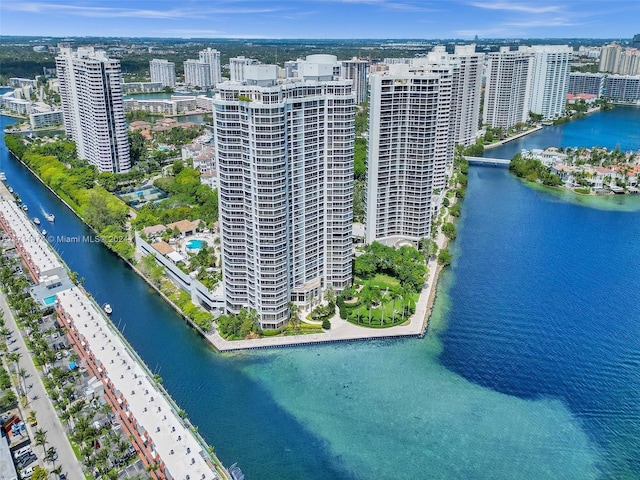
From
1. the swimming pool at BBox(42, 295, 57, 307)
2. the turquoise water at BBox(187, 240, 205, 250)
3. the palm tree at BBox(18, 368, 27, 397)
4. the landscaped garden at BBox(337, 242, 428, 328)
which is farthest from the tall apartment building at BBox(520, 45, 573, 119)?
the palm tree at BBox(18, 368, 27, 397)

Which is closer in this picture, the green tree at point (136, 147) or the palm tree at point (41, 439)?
the palm tree at point (41, 439)

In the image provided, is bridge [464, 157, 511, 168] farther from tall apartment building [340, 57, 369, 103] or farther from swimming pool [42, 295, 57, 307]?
swimming pool [42, 295, 57, 307]

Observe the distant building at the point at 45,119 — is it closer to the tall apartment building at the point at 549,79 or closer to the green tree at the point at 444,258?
the green tree at the point at 444,258

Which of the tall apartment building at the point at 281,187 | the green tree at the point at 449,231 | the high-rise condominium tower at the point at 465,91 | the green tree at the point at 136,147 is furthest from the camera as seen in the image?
the green tree at the point at 136,147

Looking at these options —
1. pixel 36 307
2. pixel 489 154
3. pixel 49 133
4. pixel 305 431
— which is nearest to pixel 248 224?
pixel 305 431

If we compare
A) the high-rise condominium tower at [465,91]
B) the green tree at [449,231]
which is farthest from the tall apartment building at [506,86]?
the green tree at [449,231]

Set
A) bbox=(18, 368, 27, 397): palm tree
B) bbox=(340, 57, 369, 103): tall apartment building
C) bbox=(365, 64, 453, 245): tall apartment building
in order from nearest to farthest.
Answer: bbox=(18, 368, 27, 397): palm tree < bbox=(365, 64, 453, 245): tall apartment building < bbox=(340, 57, 369, 103): tall apartment building

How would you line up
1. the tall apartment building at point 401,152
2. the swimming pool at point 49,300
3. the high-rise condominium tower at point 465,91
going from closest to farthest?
the swimming pool at point 49,300 < the tall apartment building at point 401,152 < the high-rise condominium tower at point 465,91

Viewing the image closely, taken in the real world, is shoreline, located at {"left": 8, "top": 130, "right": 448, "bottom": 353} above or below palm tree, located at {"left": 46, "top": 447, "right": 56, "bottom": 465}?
above
